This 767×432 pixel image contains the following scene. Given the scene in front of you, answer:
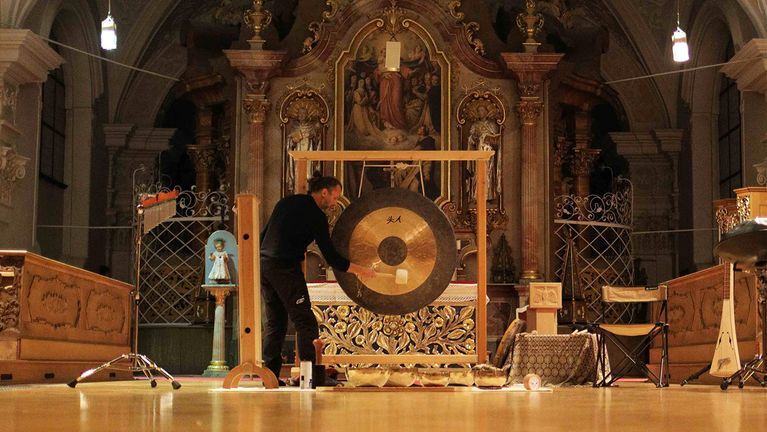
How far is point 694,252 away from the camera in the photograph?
60.5 ft

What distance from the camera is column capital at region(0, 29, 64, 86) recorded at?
47.1 ft

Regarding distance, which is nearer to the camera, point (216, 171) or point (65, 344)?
point (65, 344)

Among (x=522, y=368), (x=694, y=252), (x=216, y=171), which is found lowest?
(x=522, y=368)

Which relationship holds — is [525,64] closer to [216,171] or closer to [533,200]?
[533,200]

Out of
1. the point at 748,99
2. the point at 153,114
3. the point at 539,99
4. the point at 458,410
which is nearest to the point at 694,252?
the point at 748,99

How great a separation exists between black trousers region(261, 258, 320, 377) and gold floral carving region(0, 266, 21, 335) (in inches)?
100

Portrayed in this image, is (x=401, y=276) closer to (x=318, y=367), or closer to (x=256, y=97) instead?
(x=318, y=367)

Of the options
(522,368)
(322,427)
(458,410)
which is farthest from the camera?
(522,368)

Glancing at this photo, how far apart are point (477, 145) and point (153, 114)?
6.93 metres

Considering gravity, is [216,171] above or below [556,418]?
above

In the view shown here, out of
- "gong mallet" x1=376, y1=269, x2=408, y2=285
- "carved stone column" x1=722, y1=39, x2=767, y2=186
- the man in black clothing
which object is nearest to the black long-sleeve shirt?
the man in black clothing

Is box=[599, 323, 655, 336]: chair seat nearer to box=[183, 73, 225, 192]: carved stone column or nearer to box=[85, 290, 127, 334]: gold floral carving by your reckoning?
box=[85, 290, 127, 334]: gold floral carving

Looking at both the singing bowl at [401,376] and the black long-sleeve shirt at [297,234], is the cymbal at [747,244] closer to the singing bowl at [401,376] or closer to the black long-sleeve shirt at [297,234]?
the singing bowl at [401,376]

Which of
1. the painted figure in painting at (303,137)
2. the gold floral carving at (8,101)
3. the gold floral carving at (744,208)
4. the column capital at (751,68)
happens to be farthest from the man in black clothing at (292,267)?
the column capital at (751,68)
